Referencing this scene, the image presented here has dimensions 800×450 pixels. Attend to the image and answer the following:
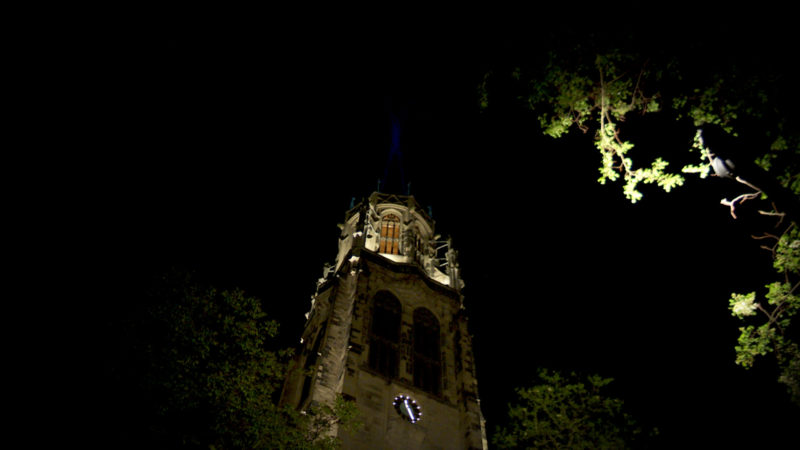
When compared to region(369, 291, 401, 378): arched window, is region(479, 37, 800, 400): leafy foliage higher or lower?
lower

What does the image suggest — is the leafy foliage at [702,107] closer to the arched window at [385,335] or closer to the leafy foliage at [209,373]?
the leafy foliage at [209,373]

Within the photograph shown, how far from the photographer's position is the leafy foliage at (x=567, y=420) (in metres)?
18.8

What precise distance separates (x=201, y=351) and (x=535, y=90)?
10947mm

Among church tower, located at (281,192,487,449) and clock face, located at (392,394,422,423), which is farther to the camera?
clock face, located at (392,394,422,423)

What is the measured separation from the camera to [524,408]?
2009 cm

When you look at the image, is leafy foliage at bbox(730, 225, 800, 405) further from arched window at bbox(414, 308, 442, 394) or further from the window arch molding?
the window arch molding

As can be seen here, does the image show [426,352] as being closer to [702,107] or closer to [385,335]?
[385,335]

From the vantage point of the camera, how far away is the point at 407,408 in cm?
2114

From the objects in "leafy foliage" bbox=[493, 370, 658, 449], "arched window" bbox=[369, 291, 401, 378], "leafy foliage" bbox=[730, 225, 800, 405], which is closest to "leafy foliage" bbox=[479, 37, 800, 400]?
"leafy foliage" bbox=[730, 225, 800, 405]

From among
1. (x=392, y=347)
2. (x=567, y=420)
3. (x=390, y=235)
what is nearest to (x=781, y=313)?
(x=567, y=420)

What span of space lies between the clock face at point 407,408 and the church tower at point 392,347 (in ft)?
0.15

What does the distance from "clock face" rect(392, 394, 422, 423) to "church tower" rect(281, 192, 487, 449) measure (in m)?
0.05

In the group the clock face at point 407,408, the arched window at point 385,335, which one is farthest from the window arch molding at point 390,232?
the clock face at point 407,408

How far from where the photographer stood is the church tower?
2058cm
